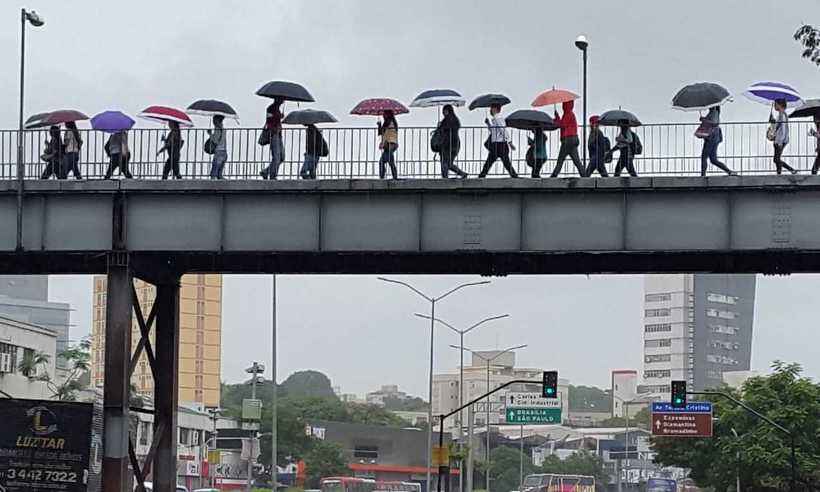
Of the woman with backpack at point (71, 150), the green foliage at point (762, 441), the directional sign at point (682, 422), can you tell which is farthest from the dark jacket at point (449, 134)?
the directional sign at point (682, 422)

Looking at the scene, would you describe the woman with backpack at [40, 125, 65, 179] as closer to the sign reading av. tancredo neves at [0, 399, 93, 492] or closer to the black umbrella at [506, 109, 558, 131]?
the sign reading av. tancredo neves at [0, 399, 93, 492]

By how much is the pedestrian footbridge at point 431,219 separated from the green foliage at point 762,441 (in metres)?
52.1

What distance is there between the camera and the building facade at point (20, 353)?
8562cm

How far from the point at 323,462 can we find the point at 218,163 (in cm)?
10296

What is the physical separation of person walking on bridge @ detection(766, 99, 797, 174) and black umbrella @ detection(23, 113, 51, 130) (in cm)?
1555

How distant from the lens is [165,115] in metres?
34.1

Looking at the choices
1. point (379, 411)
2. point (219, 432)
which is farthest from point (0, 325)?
point (379, 411)

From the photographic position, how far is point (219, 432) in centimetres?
13800

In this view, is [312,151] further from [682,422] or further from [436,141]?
[682,422]

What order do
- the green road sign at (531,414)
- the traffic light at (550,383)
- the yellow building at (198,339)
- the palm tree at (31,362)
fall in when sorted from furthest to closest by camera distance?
the yellow building at (198,339), the green road sign at (531,414), the palm tree at (31,362), the traffic light at (550,383)

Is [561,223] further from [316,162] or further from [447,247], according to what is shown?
[316,162]

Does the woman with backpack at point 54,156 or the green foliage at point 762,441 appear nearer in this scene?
the woman with backpack at point 54,156

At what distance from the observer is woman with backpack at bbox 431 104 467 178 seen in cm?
3362

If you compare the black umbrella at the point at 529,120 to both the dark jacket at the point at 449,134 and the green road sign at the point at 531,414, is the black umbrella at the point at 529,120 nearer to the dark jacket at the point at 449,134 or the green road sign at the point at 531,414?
the dark jacket at the point at 449,134
